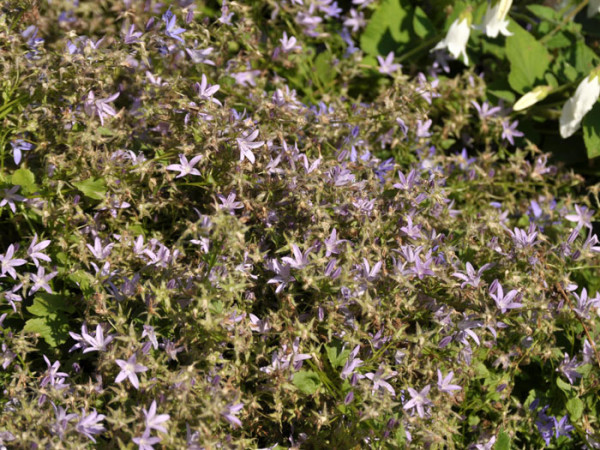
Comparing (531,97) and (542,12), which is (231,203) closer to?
(531,97)

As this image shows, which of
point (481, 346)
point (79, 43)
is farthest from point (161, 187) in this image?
point (481, 346)

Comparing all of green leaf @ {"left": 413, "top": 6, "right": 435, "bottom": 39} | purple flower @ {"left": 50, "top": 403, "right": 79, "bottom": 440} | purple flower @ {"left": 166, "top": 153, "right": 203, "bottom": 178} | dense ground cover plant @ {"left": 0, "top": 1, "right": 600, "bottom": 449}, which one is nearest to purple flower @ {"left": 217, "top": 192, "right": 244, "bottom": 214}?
dense ground cover plant @ {"left": 0, "top": 1, "right": 600, "bottom": 449}

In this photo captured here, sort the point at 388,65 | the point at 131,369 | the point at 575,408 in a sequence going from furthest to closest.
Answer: the point at 388,65 < the point at 575,408 < the point at 131,369

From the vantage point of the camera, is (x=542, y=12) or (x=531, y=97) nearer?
(x=531, y=97)

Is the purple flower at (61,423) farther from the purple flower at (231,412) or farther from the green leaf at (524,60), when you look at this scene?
the green leaf at (524,60)

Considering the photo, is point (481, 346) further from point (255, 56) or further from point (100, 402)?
point (255, 56)

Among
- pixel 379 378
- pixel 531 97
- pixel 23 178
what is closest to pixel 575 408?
pixel 379 378

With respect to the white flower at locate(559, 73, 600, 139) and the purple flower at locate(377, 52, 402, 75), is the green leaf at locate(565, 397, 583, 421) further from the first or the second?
the purple flower at locate(377, 52, 402, 75)
